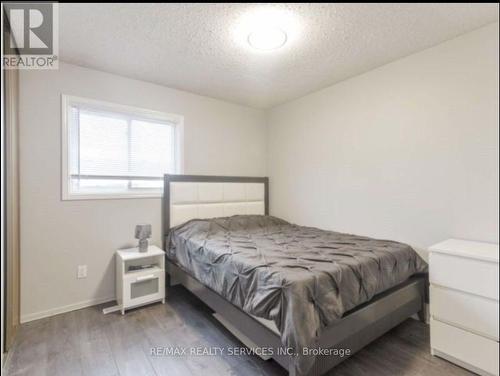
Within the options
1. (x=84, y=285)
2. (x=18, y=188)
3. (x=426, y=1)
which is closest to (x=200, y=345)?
(x=84, y=285)

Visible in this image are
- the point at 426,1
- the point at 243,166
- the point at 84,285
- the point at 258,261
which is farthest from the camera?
the point at 243,166

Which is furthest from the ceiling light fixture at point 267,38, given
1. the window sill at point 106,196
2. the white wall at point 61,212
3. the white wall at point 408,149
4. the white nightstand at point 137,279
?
the white nightstand at point 137,279

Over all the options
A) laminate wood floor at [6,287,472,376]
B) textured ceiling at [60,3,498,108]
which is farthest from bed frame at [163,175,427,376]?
textured ceiling at [60,3,498,108]

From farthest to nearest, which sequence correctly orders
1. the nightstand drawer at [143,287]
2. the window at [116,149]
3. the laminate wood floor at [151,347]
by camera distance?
the window at [116,149]
the nightstand drawer at [143,287]
the laminate wood floor at [151,347]

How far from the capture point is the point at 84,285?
241 cm

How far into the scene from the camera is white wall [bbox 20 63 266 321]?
2160 millimetres

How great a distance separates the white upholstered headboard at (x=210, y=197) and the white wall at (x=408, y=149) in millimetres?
502

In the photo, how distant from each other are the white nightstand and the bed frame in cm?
22

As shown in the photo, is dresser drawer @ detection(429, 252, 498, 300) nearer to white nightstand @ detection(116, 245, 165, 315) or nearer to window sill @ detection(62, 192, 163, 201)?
white nightstand @ detection(116, 245, 165, 315)

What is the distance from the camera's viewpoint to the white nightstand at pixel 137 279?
229 centimetres

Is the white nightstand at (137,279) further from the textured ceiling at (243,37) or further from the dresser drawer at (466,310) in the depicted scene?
the dresser drawer at (466,310)

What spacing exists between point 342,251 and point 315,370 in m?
0.82

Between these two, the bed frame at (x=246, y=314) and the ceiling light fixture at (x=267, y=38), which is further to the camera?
the ceiling light fixture at (x=267, y=38)

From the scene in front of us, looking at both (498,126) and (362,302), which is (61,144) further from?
(498,126)
